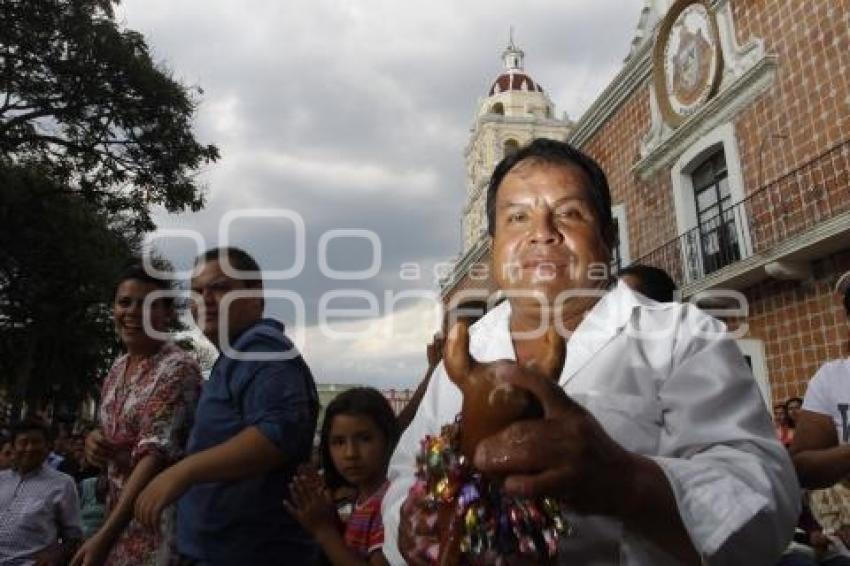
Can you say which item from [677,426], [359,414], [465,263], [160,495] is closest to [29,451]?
[359,414]

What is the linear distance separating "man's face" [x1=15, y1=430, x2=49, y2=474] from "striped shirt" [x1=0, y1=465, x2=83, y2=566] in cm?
5

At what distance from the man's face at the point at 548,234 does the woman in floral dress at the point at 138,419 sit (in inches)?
59.0

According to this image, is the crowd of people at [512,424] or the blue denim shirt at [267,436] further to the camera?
the blue denim shirt at [267,436]

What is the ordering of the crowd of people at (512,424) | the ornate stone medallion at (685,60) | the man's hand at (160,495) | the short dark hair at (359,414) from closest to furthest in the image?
the crowd of people at (512,424)
the man's hand at (160,495)
the short dark hair at (359,414)
the ornate stone medallion at (685,60)

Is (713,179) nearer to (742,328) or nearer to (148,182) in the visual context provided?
(742,328)

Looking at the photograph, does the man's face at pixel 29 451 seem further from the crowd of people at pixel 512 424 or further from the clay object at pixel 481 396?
the clay object at pixel 481 396

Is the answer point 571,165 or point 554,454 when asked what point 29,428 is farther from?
point 554,454

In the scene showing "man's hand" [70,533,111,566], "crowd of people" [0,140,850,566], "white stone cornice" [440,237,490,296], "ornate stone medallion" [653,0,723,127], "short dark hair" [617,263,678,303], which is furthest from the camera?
"white stone cornice" [440,237,490,296]

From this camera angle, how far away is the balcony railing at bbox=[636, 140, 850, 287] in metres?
7.51

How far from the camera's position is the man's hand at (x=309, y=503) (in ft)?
6.91

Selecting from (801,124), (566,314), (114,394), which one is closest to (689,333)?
(566,314)

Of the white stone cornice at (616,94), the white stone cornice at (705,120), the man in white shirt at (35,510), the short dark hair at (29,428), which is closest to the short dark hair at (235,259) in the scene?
the man in white shirt at (35,510)

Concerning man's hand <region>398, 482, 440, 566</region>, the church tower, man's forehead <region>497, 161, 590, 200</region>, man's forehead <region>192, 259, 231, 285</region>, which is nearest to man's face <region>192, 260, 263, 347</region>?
man's forehead <region>192, 259, 231, 285</region>

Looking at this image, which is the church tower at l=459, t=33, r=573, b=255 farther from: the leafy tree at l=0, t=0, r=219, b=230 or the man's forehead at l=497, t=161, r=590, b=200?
the man's forehead at l=497, t=161, r=590, b=200
